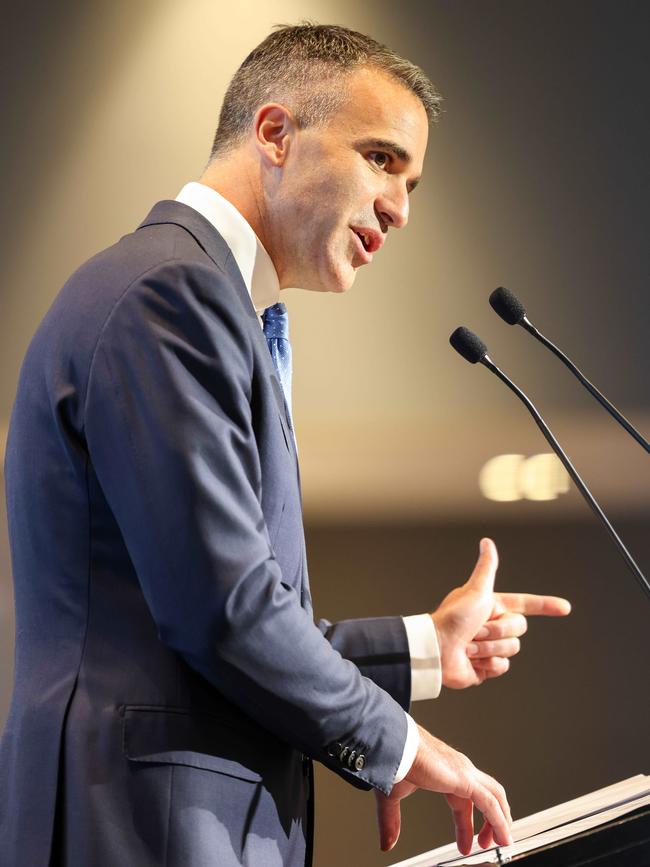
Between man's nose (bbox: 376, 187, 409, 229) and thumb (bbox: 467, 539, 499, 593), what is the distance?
0.41m

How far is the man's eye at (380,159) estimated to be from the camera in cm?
129

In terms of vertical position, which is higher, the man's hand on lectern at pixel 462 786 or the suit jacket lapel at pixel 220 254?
the suit jacket lapel at pixel 220 254

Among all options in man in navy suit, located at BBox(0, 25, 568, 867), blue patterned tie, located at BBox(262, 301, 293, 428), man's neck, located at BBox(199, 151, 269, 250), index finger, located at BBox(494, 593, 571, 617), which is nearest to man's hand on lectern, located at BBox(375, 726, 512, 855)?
man in navy suit, located at BBox(0, 25, 568, 867)

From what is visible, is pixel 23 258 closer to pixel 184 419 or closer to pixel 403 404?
pixel 403 404

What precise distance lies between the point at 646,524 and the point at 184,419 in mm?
2007

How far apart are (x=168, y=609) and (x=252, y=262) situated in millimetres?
479

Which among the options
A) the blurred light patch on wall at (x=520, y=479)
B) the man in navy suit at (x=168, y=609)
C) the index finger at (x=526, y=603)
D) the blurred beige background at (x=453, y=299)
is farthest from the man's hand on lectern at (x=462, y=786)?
the blurred light patch on wall at (x=520, y=479)

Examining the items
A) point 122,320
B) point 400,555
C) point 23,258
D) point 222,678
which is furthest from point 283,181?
point 400,555

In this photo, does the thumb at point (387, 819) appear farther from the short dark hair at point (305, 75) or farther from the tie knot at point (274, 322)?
the short dark hair at point (305, 75)

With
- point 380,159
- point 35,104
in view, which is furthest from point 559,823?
point 35,104

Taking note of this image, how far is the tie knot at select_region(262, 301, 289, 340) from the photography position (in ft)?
4.40

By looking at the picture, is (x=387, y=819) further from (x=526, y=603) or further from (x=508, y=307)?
(x=508, y=307)

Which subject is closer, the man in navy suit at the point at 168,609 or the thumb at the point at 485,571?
the man in navy suit at the point at 168,609

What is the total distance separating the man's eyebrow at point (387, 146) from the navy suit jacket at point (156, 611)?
1.23ft
